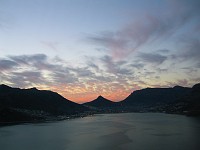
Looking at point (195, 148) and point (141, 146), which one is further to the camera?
point (141, 146)

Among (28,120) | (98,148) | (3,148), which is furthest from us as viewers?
(28,120)

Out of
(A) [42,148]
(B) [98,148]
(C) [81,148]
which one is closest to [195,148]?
(B) [98,148]

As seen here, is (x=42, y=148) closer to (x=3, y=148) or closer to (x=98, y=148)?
(x=3, y=148)

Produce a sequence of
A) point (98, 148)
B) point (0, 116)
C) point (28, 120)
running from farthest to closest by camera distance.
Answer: point (28, 120)
point (0, 116)
point (98, 148)

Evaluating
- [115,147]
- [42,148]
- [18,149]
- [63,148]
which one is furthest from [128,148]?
[18,149]

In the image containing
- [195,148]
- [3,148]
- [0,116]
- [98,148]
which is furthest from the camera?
[0,116]

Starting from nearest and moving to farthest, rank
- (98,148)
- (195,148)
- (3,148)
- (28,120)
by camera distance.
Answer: (195,148), (98,148), (3,148), (28,120)

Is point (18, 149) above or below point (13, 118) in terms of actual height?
below

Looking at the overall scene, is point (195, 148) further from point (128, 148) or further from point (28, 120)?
point (28, 120)

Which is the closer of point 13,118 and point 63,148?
point 63,148
